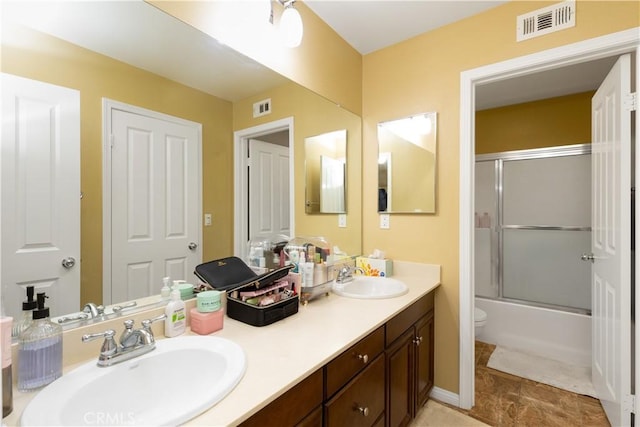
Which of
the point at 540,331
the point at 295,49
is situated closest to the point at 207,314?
the point at 295,49

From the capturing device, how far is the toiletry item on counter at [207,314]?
3.50 ft

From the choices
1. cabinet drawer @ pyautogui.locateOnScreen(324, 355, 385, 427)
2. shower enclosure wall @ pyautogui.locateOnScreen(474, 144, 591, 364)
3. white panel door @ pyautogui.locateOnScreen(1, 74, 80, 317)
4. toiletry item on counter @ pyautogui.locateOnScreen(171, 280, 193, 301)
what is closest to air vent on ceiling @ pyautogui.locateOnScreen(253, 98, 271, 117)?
white panel door @ pyautogui.locateOnScreen(1, 74, 80, 317)

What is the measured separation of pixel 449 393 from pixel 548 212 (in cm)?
200

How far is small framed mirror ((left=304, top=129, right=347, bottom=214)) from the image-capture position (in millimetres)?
1906

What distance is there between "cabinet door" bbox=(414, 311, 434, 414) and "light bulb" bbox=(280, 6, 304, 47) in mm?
1645

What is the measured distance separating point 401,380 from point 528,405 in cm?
106

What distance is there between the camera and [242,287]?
1.22 m

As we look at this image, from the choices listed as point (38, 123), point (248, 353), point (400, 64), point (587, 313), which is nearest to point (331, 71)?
point (400, 64)

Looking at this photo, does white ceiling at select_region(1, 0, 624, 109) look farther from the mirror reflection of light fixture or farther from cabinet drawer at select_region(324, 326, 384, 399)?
cabinet drawer at select_region(324, 326, 384, 399)

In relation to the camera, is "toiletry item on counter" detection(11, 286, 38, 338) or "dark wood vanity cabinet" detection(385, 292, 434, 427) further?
"dark wood vanity cabinet" detection(385, 292, 434, 427)

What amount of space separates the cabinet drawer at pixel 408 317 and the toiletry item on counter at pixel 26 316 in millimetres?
1222

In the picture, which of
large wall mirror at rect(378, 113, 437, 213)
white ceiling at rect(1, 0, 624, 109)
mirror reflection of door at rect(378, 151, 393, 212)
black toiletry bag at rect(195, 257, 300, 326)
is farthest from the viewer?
mirror reflection of door at rect(378, 151, 393, 212)

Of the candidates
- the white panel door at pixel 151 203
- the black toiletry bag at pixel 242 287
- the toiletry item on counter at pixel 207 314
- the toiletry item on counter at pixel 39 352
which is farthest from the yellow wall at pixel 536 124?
the toiletry item on counter at pixel 39 352

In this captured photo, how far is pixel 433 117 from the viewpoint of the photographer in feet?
6.36
